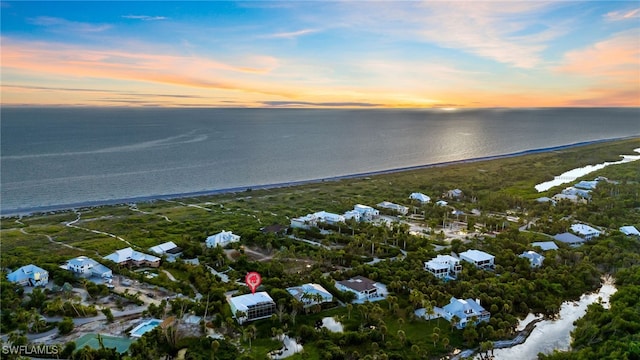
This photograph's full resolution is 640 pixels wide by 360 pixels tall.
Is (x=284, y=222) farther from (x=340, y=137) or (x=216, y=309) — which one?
(x=340, y=137)

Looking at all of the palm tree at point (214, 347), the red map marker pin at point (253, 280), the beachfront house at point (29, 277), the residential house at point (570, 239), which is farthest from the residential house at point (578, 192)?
the beachfront house at point (29, 277)

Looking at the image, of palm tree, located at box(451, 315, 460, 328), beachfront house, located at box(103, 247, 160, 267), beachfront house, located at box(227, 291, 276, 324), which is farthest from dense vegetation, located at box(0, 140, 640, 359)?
beachfront house, located at box(103, 247, 160, 267)

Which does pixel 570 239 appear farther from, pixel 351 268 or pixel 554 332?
pixel 351 268

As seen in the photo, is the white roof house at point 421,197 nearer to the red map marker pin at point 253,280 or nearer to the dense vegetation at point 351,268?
the dense vegetation at point 351,268

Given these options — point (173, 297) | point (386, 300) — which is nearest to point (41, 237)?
point (173, 297)

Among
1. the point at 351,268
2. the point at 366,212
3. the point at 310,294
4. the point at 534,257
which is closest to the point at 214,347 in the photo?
the point at 310,294

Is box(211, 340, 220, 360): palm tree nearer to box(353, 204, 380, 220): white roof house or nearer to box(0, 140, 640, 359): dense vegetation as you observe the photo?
box(0, 140, 640, 359): dense vegetation
